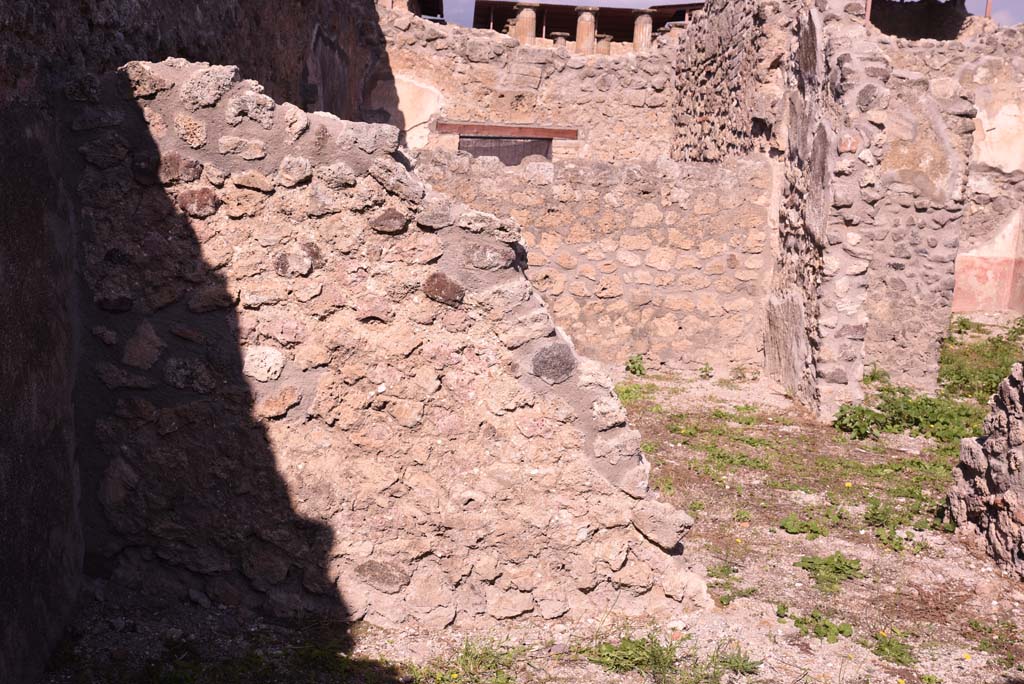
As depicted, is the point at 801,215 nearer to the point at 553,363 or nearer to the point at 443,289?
the point at 553,363

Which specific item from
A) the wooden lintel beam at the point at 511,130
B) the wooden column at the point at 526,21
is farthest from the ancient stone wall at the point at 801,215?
the wooden column at the point at 526,21

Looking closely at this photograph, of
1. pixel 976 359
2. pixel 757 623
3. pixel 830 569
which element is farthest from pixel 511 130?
pixel 757 623

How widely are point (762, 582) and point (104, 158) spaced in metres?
3.07

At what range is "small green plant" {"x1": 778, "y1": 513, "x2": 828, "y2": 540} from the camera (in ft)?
14.5

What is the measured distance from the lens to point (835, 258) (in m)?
6.41

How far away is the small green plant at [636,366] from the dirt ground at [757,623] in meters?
1.95

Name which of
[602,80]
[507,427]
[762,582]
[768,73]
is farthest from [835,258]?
[602,80]

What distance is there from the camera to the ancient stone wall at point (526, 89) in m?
10.9

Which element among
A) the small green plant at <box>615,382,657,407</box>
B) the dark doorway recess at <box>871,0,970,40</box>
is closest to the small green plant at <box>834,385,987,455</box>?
the small green plant at <box>615,382,657,407</box>

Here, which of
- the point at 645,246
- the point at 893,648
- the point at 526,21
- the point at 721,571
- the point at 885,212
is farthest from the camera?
the point at 526,21

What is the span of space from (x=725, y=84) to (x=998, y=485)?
18.8 feet

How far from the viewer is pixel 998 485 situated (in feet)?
13.8

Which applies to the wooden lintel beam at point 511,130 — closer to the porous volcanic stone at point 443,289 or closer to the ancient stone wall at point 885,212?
the ancient stone wall at point 885,212

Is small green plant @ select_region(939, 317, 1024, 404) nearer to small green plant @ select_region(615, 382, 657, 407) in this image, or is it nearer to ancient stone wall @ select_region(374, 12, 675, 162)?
small green plant @ select_region(615, 382, 657, 407)
